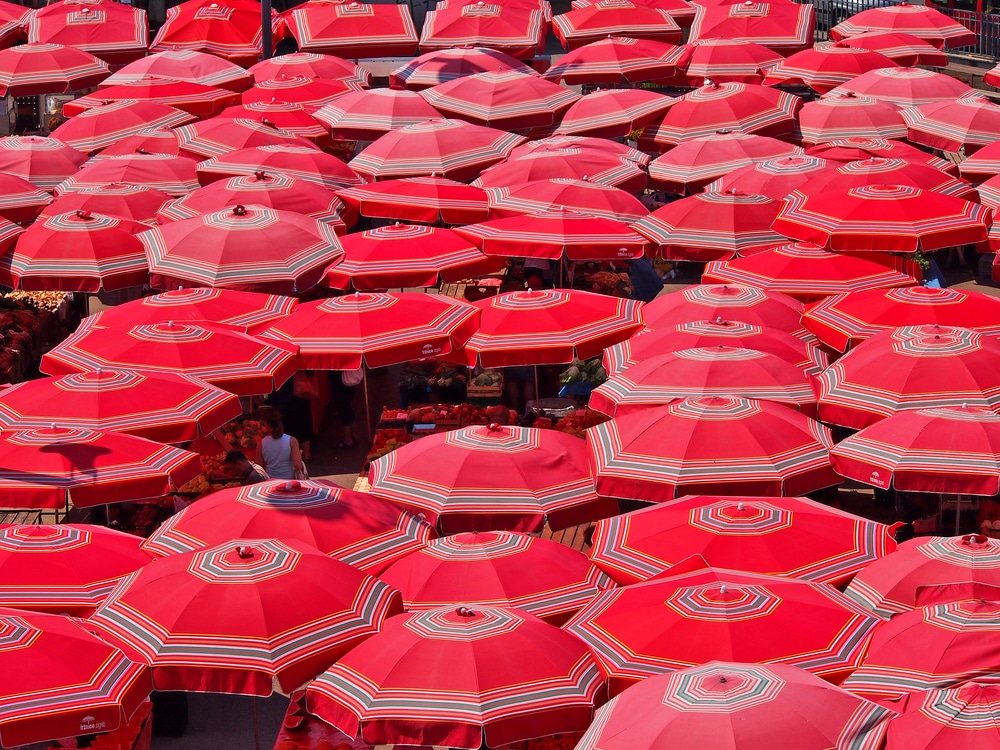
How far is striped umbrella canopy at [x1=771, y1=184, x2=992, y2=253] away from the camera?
17.5 metres

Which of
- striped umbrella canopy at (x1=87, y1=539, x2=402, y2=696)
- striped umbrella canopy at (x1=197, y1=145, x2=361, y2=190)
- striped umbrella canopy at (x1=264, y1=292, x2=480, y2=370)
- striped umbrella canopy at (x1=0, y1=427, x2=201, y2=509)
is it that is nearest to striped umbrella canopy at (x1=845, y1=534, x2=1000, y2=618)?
striped umbrella canopy at (x1=87, y1=539, x2=402, y2=696)

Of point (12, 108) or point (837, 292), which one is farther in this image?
point (12, 108)

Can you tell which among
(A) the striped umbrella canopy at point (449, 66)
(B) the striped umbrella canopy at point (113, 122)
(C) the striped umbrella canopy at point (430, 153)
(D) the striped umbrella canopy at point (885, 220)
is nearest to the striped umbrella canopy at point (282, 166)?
(C) the striped umbrella canopy at point (430, 153)

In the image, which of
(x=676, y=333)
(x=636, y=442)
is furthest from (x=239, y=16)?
(x=636, y=442)

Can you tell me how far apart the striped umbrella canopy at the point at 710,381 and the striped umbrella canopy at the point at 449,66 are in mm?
12951

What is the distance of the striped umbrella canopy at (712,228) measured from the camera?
18312 millimetres

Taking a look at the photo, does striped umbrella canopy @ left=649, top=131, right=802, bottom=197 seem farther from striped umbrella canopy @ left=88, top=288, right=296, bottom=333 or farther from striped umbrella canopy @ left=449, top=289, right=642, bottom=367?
striped umbrella canopy @ left=88, top=288, right=296, bottom=333

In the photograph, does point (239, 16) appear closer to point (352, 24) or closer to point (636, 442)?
point (352, 24)

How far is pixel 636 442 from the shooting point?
40.8ft

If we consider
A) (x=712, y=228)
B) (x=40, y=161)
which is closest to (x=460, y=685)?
(x=712, y=228)

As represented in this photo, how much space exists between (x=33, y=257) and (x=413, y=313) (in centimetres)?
500

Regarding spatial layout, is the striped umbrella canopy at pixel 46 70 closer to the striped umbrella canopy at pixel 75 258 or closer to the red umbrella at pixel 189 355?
the striped umbrella canopy at pixel 75 258

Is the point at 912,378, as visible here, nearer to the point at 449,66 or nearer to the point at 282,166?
the point at 282,166

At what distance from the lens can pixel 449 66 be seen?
26453mm
